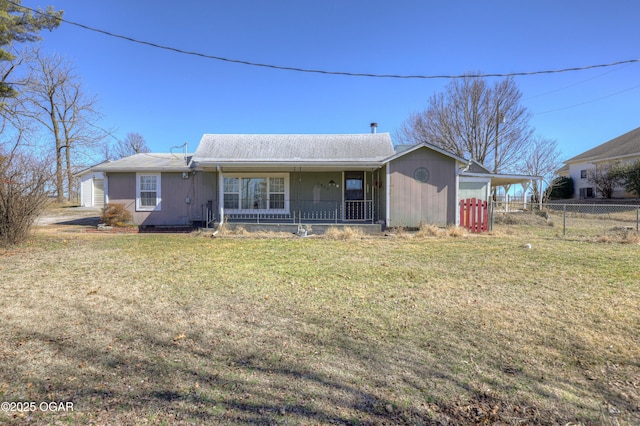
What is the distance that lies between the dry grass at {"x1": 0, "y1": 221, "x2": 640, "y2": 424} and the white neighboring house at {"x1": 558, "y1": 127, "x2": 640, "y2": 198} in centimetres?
2788

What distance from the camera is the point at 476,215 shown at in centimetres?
1258

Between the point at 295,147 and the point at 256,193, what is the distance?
309 centimetres

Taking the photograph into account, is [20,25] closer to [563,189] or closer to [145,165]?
[145,165]

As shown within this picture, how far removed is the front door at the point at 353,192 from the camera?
1456 centimetres

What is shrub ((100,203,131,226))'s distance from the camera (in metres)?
13.5

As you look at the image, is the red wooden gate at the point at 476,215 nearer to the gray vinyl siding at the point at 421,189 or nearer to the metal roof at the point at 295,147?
the gray vinyl siding at the point at 421,189

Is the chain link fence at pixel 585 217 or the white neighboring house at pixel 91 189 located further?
the white neighboring house at pixel 91 189

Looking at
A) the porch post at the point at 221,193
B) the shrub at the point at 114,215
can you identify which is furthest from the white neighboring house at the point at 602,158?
the shrub at the point at 114,215

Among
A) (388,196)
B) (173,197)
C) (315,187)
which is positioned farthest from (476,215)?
(173,197)

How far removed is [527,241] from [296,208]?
28.1ft

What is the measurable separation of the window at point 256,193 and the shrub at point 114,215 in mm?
4053

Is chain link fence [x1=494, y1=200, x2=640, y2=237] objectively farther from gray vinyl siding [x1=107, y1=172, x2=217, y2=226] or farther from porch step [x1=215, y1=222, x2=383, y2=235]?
gray vinyl siding [x1=107, y1=172, x2=217, y2=226]

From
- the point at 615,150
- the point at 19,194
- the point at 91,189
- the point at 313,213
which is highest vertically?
the point at 615,150

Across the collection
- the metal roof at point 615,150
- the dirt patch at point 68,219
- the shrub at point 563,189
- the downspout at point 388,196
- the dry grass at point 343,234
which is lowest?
the dry grass at point 343,234
